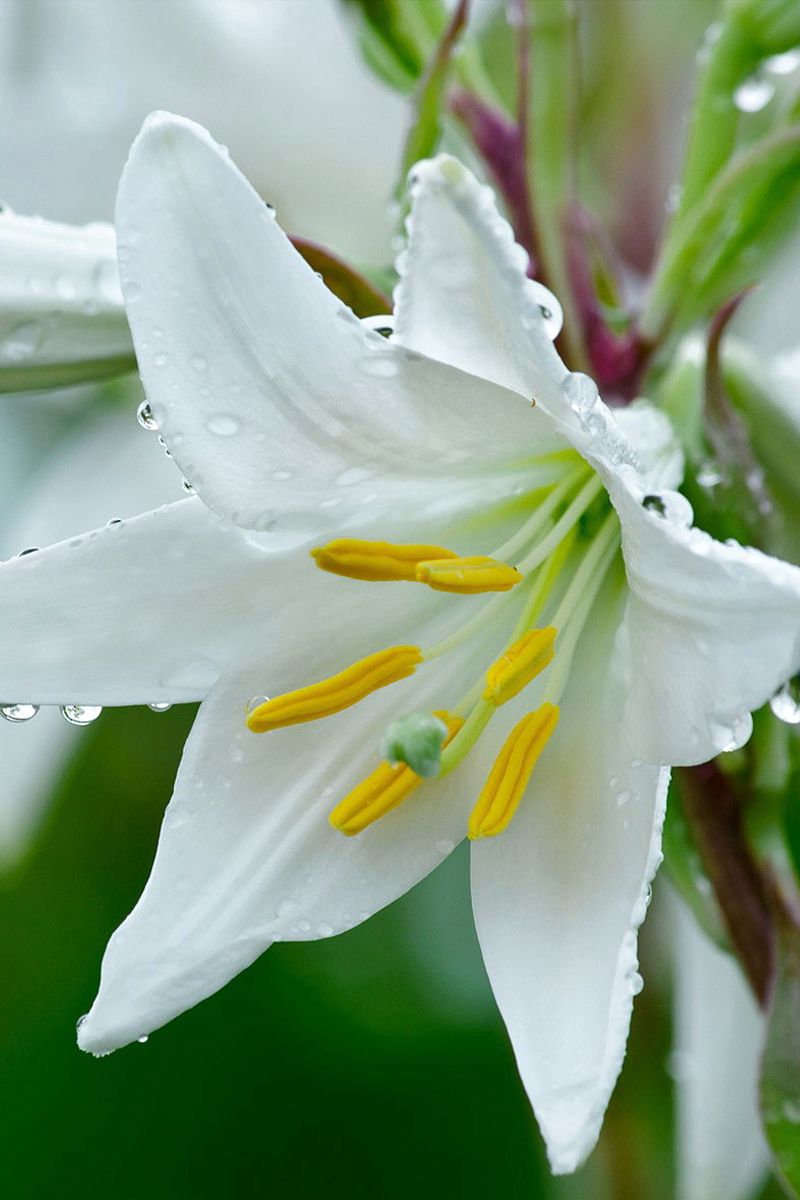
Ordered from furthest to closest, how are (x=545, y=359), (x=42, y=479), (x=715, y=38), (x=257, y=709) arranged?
(x=42, y=479) → (x=715, y=38) → (x=257, y=709) → (x=545, y=359)

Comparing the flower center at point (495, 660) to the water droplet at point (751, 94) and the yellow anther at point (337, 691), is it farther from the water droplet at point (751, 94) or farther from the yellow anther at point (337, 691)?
the water droplet at point (751, 94)

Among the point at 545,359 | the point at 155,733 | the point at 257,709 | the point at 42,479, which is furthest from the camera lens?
the point at 155,733

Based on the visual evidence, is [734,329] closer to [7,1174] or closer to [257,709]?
[257,709]

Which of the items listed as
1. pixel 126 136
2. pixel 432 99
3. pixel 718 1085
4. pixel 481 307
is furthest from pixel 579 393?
pixel 126 136

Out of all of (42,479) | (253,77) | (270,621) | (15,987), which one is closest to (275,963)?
(15,987)

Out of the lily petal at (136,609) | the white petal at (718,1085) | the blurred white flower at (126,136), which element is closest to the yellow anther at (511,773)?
the lily petal at (136,609)

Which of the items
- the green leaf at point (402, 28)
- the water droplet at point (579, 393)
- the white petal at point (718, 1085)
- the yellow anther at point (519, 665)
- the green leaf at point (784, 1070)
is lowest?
the white petal at point (718, 1085)

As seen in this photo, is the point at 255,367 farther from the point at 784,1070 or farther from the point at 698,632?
the point at 784,1070

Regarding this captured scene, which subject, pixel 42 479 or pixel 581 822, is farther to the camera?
pixel 42 479
